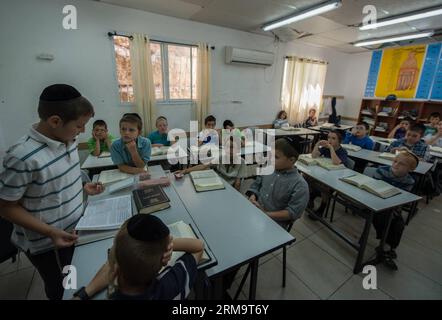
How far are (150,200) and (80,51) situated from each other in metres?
3.09

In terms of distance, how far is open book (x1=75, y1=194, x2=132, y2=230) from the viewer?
3.66ft

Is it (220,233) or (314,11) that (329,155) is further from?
(220,233)

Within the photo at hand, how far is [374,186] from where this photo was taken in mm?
1923

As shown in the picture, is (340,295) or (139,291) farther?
(340,295)

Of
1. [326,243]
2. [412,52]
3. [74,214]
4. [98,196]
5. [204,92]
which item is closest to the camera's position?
[74,214]

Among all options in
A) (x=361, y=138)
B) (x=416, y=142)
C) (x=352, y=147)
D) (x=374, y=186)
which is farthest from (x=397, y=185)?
(x=361, y=138)

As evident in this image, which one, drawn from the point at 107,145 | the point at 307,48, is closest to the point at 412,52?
the point at 307,48

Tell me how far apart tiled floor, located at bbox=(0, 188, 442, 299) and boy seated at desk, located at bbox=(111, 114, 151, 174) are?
1.19 metres

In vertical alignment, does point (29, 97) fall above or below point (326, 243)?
above


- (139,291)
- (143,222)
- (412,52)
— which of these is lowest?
(139,291)

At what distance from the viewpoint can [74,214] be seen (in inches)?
43.6

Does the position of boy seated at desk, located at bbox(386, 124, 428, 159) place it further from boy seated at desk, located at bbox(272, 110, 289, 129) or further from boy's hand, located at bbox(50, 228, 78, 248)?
boy's hand, located at bbox(50, 228, 78, 248)

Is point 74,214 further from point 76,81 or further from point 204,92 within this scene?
point 204,92

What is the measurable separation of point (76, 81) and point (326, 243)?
13.6 feet
